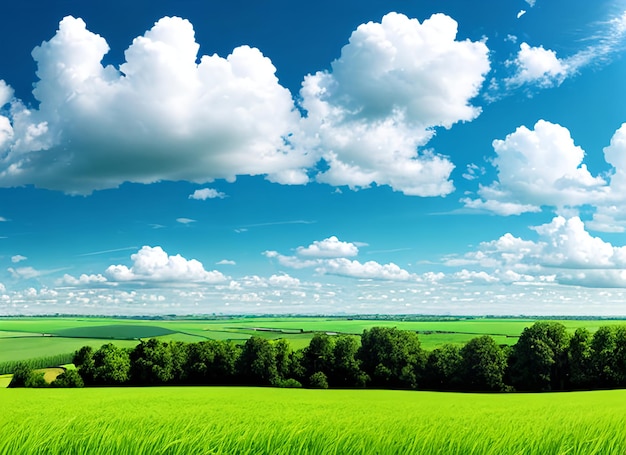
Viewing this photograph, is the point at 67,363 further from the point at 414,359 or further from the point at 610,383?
the point at 610,383

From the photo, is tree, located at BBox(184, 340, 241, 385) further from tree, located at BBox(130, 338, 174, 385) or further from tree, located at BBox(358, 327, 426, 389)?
tree, located at BBox(358, 327, 426, 389)

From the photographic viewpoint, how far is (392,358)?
96.9m

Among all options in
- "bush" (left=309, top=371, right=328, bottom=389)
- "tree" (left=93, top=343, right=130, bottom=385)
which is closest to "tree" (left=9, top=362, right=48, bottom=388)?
"tree" (left=93, top=343, right=130, bottom=385)

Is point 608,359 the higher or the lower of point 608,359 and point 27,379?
the higher

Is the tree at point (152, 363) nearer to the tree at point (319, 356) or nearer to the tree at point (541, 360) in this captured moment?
the tree at point (319, 356)

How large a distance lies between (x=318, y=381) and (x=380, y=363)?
11.5m

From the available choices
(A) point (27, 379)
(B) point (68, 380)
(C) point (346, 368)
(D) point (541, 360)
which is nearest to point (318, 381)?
(C) point (346, 368)

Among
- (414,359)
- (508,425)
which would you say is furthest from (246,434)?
(414,359)

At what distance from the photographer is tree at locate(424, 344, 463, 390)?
93.4m

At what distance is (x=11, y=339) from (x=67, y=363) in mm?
68366

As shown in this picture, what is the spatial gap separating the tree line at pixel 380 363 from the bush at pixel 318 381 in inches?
6.6

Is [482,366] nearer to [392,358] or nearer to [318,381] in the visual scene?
[392,358]

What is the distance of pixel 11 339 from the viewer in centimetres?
18275

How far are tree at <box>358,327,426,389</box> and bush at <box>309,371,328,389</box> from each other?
7905mm
